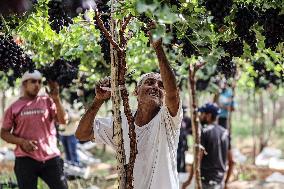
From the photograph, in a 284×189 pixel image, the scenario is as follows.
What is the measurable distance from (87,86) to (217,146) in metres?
2.28

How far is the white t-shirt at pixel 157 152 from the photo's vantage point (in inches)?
127

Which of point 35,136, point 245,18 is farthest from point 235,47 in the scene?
point 35,136

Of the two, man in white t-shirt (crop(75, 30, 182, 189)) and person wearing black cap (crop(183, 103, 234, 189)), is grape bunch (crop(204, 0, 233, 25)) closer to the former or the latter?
man in white t-shirt (crop(75, 30, 182, 189))

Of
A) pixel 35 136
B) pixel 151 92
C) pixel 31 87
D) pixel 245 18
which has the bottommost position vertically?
pixel 35 136

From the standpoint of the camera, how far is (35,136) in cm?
513

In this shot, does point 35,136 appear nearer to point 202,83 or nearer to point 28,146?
point 28,146

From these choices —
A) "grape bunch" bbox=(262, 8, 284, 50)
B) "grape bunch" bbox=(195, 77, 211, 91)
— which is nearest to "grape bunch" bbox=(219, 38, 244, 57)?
"grape bunch" bbox=(262, 8, 284, 50)

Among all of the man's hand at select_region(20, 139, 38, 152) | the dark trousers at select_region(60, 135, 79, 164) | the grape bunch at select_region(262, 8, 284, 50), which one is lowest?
the dark trousers at select_region(60, 135, 79, 164)

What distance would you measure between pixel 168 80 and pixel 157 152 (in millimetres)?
→ 684

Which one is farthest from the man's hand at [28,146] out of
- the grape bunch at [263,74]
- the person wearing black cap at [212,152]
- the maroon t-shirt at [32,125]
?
the grape bunch at [263,74]

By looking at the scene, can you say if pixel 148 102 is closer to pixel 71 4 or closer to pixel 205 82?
pixel 71 4

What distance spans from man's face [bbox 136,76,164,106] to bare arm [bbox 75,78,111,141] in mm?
300

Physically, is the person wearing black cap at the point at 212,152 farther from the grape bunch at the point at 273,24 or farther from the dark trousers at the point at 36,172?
the grape bunch at the point at 273,24

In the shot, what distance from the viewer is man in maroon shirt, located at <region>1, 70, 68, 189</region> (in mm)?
5008
